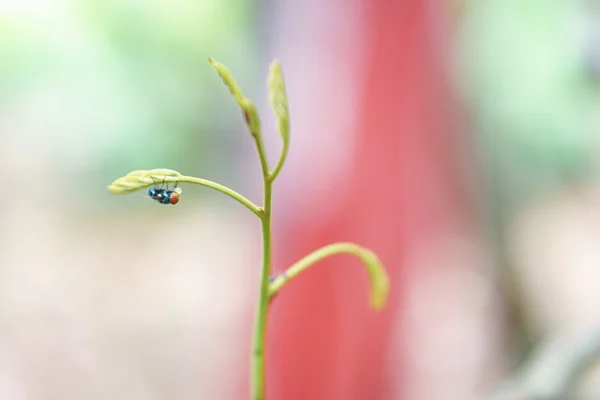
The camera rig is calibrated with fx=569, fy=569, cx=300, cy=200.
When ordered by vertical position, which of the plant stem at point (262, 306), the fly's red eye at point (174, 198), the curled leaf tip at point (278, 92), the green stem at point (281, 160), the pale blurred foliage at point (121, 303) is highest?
the curled leaf tip at point (278, 92)

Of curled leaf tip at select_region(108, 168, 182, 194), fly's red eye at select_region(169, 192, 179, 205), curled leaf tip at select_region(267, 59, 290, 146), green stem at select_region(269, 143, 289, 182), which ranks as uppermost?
curled leaf tip at select_region(267, 59, 290, 146)

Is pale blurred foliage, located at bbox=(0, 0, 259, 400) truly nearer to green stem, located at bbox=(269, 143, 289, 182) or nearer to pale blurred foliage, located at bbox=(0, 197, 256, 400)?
pale blurred foliage, located at bbox=(0, 197, 256, 400)

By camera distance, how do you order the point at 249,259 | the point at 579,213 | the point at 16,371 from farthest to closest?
the point at 579,213, the point at 249,259, the point at 16,371

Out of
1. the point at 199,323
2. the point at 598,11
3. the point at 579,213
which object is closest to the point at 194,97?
the point at 199,323

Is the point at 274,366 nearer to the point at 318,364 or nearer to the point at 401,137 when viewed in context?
the point at 318,364

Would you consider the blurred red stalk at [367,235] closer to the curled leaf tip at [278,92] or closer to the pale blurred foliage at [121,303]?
the pale blurred foliage at [121,303]

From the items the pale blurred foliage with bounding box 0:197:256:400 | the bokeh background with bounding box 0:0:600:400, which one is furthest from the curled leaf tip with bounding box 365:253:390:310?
the pale blurred foliage with bounding box 0:197:256:400

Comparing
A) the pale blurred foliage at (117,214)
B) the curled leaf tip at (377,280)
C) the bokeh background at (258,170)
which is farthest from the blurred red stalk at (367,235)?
the curled leaf tip at (377,280)
